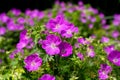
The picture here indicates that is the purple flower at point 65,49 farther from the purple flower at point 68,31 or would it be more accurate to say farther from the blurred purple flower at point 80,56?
the blurred purple flower at point 80,56

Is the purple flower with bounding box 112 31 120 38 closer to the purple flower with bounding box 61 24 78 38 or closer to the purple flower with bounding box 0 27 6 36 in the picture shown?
the purple flower with bounding box 0 27 6 36

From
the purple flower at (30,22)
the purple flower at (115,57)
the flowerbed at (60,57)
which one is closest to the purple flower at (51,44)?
the flowerbed at (60,57)

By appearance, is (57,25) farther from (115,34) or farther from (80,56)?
(115,34)

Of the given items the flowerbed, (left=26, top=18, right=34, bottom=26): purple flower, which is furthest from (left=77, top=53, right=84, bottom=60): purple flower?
(left=26, top=18, right=34, bottom=26): purple flower

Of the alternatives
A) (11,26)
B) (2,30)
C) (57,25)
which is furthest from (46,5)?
(57,25)

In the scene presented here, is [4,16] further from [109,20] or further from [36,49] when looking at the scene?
[36,49]
